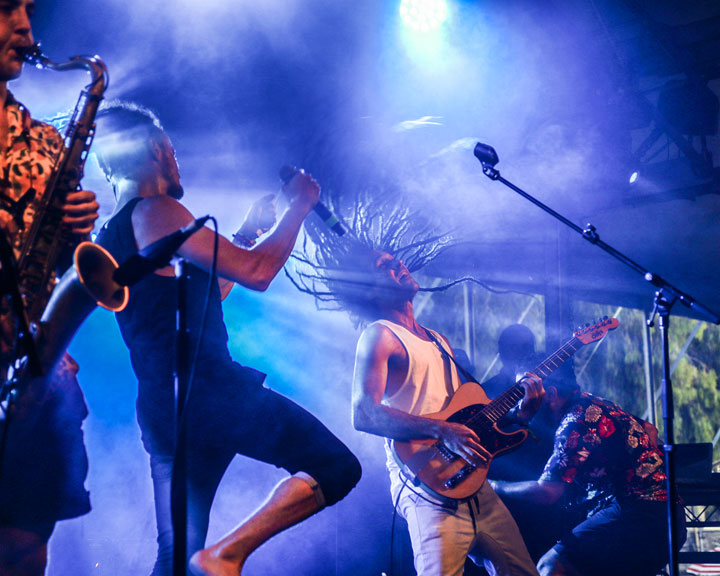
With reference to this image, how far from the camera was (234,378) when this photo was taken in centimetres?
232

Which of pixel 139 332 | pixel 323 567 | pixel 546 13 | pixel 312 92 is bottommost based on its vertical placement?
pixel 323 567

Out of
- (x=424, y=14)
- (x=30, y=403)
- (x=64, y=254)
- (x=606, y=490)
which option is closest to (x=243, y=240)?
(x=64, y=254)

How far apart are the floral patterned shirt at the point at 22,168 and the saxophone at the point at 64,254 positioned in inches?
0.9

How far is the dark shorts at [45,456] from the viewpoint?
2004mm

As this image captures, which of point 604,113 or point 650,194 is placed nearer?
point 604,113

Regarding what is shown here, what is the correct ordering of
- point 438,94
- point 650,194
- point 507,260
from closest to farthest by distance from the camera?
point 438,94
point 650,194
point 507,260

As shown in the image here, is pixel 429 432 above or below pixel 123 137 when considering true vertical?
below

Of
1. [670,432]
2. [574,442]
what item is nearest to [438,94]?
[574,442]

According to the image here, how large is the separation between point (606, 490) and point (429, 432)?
1468 mm

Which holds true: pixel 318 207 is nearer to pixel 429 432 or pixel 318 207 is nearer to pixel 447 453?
pixel 429 432

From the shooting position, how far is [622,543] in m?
3.66

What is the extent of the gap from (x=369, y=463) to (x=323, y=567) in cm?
94

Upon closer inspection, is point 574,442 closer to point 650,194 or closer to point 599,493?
point 599,493

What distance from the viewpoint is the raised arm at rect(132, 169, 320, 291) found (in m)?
2.30
